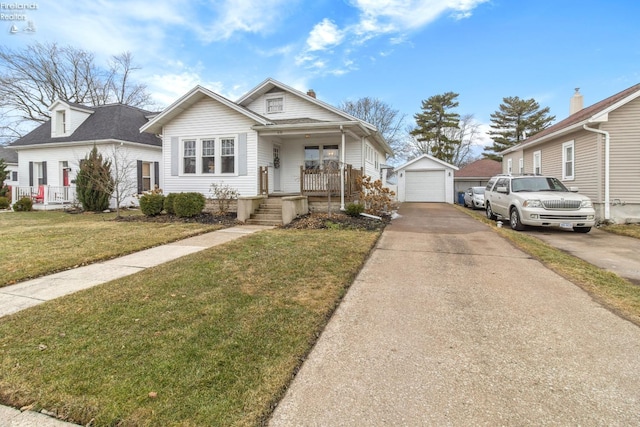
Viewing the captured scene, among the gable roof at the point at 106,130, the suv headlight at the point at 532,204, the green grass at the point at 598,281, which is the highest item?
the gable roof at the point at 106,130

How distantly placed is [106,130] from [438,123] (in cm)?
3446

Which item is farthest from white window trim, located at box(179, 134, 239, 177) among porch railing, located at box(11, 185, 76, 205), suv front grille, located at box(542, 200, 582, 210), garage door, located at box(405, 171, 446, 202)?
garage door, located at box(405, 171, 446, 202)

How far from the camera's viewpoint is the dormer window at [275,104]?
14.6 metres

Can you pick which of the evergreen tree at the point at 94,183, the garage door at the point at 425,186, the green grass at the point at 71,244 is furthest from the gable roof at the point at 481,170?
the evergreen tree at the point at 94,183

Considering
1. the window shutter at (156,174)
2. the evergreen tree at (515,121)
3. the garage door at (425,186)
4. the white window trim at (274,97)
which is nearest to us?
the white window trim at (274,97)

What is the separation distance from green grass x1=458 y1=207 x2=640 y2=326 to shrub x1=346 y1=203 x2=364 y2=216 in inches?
206

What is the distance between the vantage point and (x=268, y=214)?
11.4m

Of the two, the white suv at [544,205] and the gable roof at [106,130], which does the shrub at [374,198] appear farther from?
the gable roof at [106,130]

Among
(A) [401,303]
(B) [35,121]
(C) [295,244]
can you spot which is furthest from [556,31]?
(B) [35,121]

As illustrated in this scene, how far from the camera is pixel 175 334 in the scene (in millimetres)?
3086

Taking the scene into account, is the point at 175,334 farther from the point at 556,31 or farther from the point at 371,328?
the point at 556,31

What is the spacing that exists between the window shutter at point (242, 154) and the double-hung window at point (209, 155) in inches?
9.9

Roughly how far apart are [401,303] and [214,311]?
7.10 ft

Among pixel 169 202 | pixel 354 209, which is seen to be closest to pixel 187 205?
pixel 169 202
